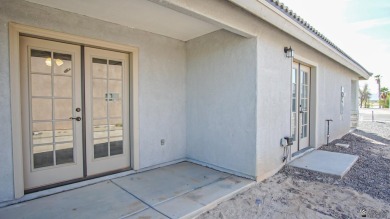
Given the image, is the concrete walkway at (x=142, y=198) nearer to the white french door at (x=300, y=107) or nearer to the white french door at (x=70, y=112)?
the white french door at (x=70, y=112)

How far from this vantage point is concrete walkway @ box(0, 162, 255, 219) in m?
2.78

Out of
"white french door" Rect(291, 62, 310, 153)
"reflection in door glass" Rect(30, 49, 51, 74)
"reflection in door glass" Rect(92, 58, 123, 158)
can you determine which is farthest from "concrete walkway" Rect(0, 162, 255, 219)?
"white french door" Rect(291, 62, 310, 153)

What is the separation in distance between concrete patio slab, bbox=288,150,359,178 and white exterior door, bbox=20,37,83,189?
15.7 ft

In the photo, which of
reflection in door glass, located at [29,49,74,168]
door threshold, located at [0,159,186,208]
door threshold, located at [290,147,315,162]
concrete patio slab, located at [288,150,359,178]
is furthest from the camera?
door threshold, located at [290,147,315,162]

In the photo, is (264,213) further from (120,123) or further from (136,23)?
(136,23)

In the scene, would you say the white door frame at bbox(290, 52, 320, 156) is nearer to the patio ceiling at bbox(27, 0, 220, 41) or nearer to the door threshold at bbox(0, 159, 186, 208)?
the patio ceiling at bbox(27, 0, 220, 41)

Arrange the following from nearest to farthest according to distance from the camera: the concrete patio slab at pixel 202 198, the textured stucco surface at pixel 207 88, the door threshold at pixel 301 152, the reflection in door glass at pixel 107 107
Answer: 1. the concrete patio slab at pixel 202 198
2. the textured stucco surface at pixel 207 88
3. the reflection in door glass at pixel 107 107
4. the door threshold at pixel 301 152

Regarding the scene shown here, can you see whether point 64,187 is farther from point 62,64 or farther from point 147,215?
point 62,64

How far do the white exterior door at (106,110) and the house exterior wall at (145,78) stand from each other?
13.2 inches

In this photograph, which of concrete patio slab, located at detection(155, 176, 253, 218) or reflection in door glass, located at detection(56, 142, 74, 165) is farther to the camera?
reflection in door glass, located at detection(56, 142, 74, 165)

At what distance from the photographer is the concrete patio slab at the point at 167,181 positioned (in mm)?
3367

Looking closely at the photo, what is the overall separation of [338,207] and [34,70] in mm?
5261

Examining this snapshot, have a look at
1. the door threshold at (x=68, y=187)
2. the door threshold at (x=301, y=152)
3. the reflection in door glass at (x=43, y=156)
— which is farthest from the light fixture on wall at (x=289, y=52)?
the reflection in door glass at (x=43, y=156)

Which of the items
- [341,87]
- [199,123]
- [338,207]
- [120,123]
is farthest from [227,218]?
[341,87]
